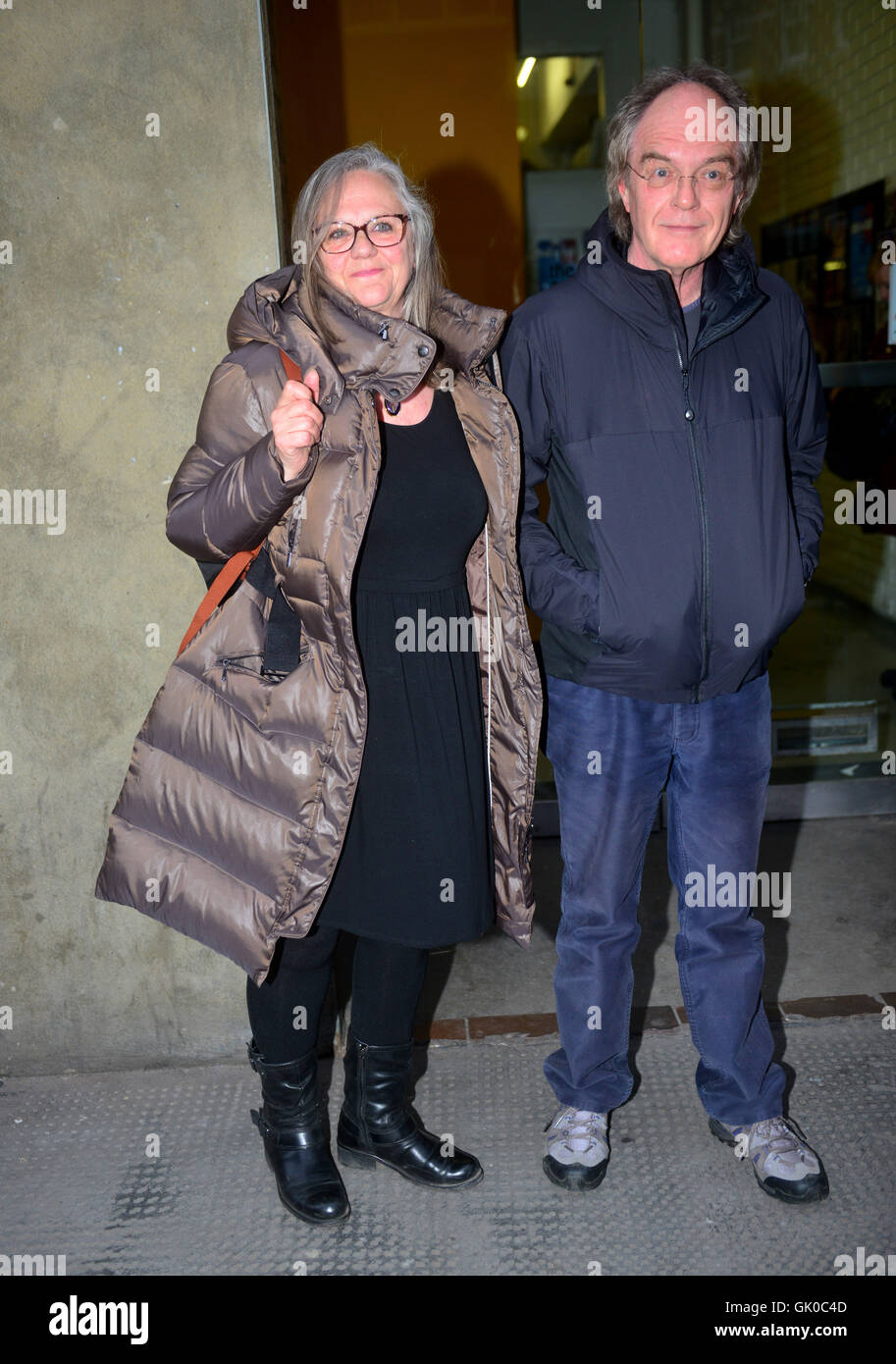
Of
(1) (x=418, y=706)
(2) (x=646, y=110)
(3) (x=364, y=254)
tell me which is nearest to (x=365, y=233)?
(3) (x=364, y=254)

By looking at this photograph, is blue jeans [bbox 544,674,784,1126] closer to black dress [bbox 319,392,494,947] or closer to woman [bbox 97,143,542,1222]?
woman [bbox 97,143,542,1222]

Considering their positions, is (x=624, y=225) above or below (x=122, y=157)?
below

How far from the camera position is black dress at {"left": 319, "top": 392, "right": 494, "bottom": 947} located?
2328 mm

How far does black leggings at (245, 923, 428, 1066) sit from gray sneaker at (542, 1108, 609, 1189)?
1.41ft

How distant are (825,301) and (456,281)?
2624mm

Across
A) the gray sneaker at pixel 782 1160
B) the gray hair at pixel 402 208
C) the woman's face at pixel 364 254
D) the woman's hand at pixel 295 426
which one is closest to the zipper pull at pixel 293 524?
the woman's hand at pixel 295 426

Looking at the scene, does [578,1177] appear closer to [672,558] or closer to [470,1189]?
[470,1189]

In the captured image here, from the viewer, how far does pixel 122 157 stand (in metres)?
2.87

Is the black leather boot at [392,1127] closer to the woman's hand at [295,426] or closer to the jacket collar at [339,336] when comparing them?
the woman's hand at [295,426]

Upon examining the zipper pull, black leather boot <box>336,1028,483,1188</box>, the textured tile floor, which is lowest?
the textured tile floor

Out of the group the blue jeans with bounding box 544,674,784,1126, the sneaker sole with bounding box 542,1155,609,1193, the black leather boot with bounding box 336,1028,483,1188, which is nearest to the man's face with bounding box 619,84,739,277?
the blue jeans with bounding box 544,674,784,1126

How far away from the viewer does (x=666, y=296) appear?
241 centimetres
